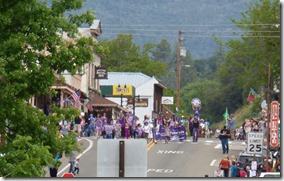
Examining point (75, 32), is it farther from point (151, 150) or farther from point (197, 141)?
point (197, 141)

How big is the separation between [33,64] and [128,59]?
12311 centimetres

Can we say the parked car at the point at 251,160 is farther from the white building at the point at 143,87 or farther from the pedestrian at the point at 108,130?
the white building at the point at 143,87

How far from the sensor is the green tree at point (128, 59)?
145 meters

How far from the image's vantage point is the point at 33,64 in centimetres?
2494

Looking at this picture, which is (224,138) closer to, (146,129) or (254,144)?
(146,129)

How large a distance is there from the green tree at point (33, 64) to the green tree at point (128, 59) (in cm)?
11854

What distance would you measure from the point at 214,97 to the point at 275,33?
76.1m

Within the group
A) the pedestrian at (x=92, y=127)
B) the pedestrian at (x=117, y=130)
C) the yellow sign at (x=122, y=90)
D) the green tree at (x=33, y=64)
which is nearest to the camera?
the green tree at (x=33, y=64)

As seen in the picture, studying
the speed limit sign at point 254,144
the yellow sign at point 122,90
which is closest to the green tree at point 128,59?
the yellow sign at point 122,90

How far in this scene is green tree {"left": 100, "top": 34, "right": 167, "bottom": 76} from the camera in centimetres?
14538

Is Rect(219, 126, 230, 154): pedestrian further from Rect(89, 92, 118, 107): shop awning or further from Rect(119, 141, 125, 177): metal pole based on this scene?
Rect(119, 141, 125, 177): metal pole

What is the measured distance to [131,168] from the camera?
16.7m

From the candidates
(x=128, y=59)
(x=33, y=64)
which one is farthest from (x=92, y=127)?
(x=128, y=59)

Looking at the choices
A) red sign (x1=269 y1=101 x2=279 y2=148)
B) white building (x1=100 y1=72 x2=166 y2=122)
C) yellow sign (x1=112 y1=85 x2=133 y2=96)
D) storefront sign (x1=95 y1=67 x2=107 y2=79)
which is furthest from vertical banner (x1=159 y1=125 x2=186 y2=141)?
white building (x1=100 y1=72 x2=166 y2=122)
